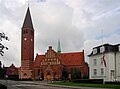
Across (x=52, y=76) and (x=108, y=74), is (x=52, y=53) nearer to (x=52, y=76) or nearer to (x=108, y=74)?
(x=52, y=76)

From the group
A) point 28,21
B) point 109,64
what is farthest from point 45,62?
point 109,64

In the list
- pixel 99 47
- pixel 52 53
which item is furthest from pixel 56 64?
pixel 99 47

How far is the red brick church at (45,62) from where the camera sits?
9912 cm

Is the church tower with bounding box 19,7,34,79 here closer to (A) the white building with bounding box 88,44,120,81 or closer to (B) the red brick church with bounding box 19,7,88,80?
(B) the red brick church with bounding box 19,7,88,80

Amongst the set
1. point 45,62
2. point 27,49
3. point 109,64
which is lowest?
point 109,64

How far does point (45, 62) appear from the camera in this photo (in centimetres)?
10262

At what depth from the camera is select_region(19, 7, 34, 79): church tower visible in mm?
104062

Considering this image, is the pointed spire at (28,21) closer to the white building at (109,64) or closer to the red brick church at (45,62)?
the red brick church at (45,62)

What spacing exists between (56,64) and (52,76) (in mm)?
5103

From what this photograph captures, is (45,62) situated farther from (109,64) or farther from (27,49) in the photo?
(109,64)

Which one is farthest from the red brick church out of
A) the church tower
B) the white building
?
the white building

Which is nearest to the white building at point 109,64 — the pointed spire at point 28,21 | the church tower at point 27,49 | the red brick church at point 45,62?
the red brick church at point 45,62

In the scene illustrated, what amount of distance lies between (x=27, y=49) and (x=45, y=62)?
961 cm

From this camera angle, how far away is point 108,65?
57938 mm
